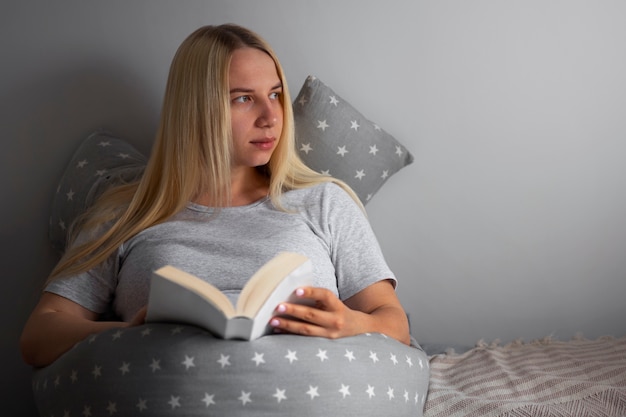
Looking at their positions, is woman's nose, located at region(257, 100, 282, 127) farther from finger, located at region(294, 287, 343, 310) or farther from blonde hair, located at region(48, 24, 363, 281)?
finger, located at region(294, 287, 343, 310)

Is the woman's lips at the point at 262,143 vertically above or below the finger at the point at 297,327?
above

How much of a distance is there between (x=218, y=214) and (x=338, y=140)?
37 centimetres

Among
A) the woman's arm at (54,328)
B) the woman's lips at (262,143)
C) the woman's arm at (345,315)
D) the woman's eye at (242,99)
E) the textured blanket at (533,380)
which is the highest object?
the woman's eye at (242,99)

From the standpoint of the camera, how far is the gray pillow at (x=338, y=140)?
1.78 meters

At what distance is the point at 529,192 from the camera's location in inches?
73.8

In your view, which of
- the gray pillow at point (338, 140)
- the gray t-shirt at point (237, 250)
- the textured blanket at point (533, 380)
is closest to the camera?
the textured blanket at point (533, 380)

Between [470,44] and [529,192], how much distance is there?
397 mm

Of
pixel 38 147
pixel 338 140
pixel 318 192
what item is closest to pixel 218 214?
pixel 318 192

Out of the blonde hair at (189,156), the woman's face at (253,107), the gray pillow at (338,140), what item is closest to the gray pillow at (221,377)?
the blonde hair at (189,156)

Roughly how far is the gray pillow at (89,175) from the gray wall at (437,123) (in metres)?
0.08

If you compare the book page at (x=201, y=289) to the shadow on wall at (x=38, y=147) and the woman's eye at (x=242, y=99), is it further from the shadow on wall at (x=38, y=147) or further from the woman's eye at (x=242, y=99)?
the shadow on wall at (x=38, y=147)

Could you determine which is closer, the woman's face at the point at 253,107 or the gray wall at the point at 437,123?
the woman's face at the point at 253,107

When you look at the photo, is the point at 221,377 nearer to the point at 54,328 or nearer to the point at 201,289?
the point at 201,289

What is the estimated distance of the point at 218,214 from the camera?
1.59 m
